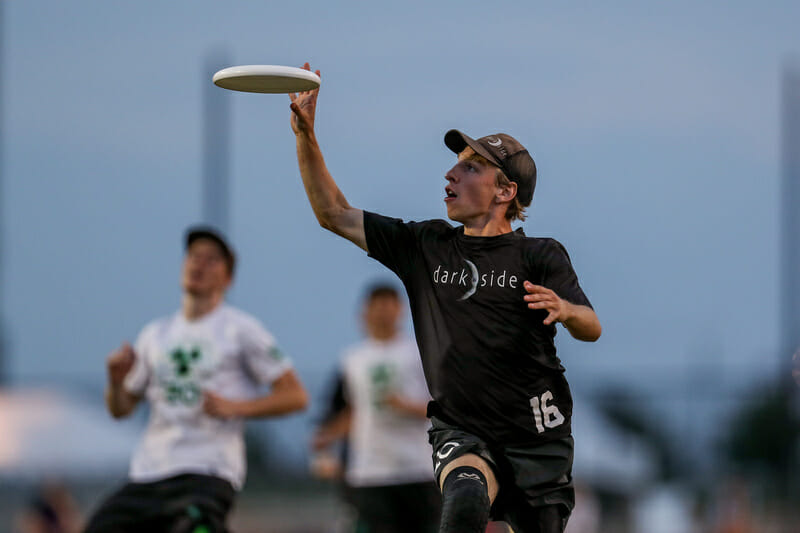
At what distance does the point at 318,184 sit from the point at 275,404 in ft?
6.33

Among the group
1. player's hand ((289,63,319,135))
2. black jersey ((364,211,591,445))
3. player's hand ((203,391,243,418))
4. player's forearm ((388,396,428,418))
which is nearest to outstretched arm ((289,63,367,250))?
player's hand ((289,63,319,135))

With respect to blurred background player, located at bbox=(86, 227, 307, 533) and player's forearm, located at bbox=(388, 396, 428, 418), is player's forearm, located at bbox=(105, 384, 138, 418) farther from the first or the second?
player's forearm, located at bbox=(388, 396, 428, 418)

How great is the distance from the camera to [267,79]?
19.8 ft

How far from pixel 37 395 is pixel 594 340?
16.7 m

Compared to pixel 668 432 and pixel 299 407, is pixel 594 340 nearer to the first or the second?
pixel 299 407

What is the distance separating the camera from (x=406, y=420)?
31.8 feet

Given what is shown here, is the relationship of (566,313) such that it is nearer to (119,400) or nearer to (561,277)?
(561,277)

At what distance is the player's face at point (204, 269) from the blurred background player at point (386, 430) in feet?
6.22

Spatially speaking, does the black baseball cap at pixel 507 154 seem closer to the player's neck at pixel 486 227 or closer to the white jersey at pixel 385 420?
the player's neck at pixel 486 227

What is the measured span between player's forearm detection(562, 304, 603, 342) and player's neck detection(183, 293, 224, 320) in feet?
9.59

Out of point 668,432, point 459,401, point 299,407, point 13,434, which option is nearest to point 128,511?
point 299,407

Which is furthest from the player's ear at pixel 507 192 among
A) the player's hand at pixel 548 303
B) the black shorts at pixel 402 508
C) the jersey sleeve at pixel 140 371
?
the black shorts at pixel 402 508

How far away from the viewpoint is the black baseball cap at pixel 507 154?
6.01 meters

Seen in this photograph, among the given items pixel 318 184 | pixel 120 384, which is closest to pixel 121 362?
pixel 120 384
